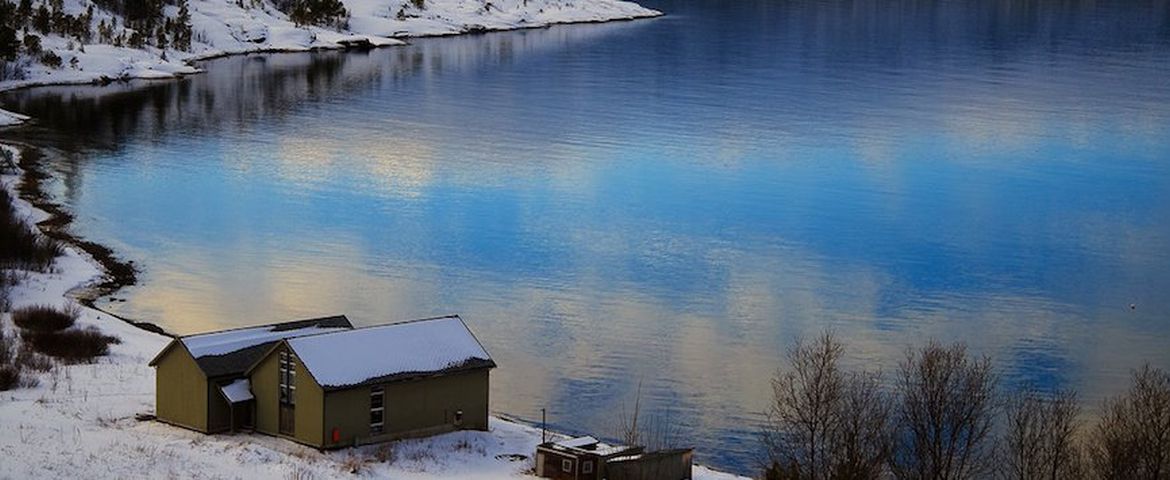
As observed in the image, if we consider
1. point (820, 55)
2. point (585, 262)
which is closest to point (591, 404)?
point (585, 262)

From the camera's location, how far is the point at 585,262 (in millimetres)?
43438

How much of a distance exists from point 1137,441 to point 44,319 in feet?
72.4

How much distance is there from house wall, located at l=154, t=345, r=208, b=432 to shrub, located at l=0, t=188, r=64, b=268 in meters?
12.5

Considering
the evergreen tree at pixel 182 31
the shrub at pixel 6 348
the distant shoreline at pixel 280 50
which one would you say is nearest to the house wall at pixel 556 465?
the shrub at pixel 6 348

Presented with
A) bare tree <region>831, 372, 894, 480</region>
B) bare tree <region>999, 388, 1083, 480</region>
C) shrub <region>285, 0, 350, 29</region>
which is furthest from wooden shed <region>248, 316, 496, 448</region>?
shrub <region>285, 0, 350, 29</region>

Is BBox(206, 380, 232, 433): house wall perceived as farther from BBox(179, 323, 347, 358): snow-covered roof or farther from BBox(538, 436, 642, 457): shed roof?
BBox(538, 436, 642, 457): shed roof

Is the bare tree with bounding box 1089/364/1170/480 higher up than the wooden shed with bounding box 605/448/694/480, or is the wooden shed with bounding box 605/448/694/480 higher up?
the bare tree with bounding box 1089/364/1170/480

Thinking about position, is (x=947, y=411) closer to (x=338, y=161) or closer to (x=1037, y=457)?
(x=1037, y=457)

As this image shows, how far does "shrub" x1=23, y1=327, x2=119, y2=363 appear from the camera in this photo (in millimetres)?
32406

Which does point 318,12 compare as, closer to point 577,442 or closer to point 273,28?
point 273,28

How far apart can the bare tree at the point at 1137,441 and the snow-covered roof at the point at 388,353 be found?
10.6 m

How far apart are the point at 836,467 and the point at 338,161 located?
36.1m

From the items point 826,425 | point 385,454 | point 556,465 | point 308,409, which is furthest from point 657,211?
point 556,465

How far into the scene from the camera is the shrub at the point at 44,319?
3419 centimetres
